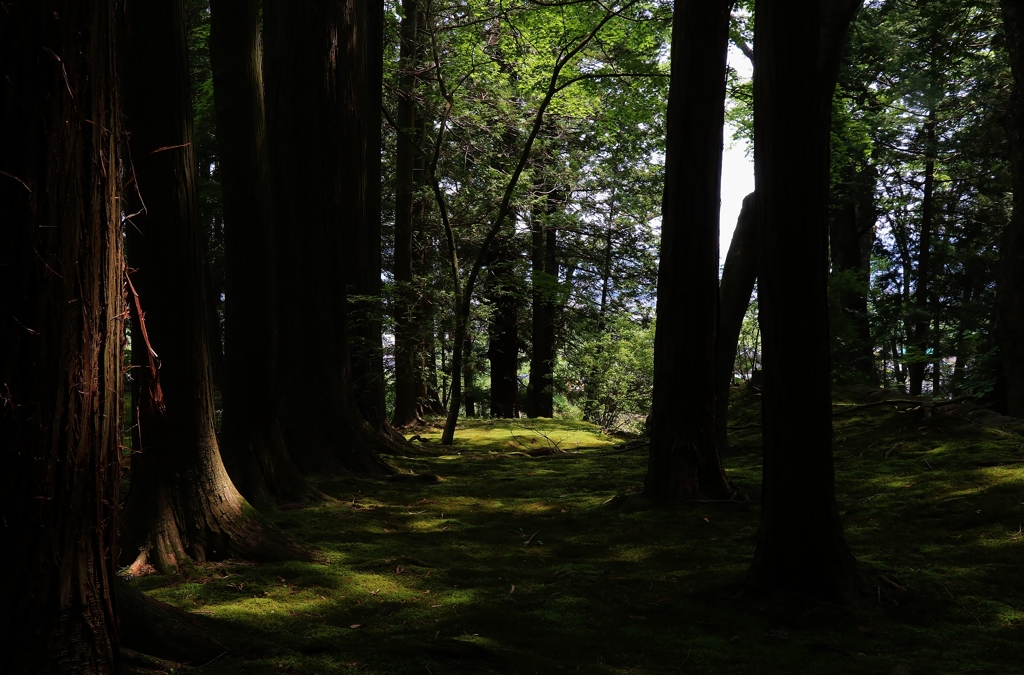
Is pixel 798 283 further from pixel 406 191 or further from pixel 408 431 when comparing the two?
pixel 406 191

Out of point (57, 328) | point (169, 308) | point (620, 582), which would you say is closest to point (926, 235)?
point (620, 582)

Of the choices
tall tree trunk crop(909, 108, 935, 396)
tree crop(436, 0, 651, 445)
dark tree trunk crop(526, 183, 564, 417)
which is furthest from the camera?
tall tree trunk crop(909, 108, 935, 396)

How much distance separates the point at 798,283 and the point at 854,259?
16994mm

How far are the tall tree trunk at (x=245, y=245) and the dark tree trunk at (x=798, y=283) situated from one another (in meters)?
3.86

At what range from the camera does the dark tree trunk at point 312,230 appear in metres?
7.91

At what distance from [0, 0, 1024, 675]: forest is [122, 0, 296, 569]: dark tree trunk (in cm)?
2

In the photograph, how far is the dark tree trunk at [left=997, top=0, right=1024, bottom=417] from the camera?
32.9ft

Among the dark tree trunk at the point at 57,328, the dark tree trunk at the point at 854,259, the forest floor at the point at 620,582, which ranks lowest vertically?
the forest floor at the point at 620,582

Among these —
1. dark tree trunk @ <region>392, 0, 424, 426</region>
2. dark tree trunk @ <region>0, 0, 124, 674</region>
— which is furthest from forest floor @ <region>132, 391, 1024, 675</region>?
dark tree trunk @ <region>392, 0, 424, 426</region>

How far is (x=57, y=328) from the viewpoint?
2.36m

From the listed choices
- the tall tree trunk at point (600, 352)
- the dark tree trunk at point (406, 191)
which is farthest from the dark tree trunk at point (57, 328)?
the tall tree trunk at point (600, 352)

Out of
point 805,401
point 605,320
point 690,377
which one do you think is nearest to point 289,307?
point 690,377

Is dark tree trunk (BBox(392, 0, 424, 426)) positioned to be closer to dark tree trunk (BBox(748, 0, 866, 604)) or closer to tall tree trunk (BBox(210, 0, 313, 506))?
tall tree trunk (BBox(210, 0, 313, 506))

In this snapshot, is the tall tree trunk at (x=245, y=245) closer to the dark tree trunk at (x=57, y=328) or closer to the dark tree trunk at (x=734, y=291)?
the dark tree trunk at (x=57, y=328)
